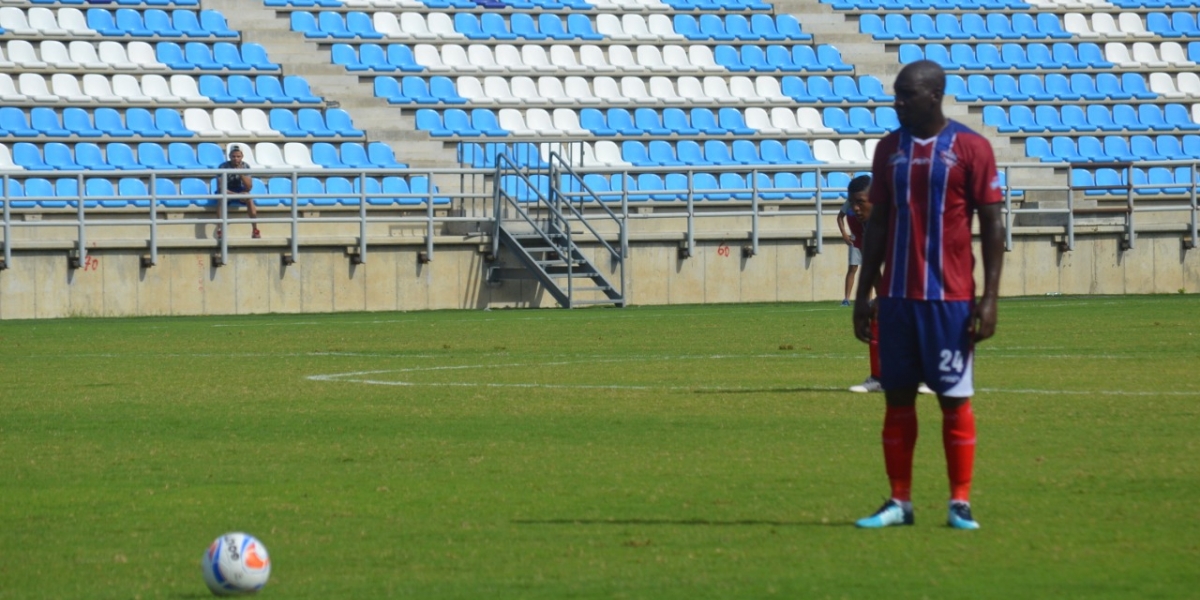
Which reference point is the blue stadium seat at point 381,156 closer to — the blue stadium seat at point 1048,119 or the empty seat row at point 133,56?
the empty seat row at point 133,56

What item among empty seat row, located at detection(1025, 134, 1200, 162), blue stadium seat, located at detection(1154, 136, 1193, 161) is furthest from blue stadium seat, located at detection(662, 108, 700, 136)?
blue stadium seat, located at detection(1154, 136, 1193, 161)

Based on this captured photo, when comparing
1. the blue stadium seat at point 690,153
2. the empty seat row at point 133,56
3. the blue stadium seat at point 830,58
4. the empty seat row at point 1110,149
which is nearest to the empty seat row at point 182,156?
the empty seat row at point 133,56

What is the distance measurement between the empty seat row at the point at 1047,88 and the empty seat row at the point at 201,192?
10.8 m

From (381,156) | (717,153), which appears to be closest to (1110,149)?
(717,153)

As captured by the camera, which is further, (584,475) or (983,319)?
(584,475)

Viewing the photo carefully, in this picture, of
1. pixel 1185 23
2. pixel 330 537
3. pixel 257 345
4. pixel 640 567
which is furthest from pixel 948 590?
pixel 1185 23

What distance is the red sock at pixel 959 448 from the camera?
664 cm

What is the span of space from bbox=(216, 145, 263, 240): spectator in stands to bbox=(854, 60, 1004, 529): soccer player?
17.9 metres

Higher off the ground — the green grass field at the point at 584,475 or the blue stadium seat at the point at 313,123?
the blue stadium seat at the point at 313,123

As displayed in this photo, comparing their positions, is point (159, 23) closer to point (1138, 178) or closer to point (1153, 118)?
point (1138, 178)

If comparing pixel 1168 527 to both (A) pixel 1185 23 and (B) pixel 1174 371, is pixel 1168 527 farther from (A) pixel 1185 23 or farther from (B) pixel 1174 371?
(A) pixel 1185 23

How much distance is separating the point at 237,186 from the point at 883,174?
1977cm

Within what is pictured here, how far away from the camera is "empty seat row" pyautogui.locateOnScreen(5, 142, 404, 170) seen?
25984 millimetres

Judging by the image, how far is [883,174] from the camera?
6797mm
